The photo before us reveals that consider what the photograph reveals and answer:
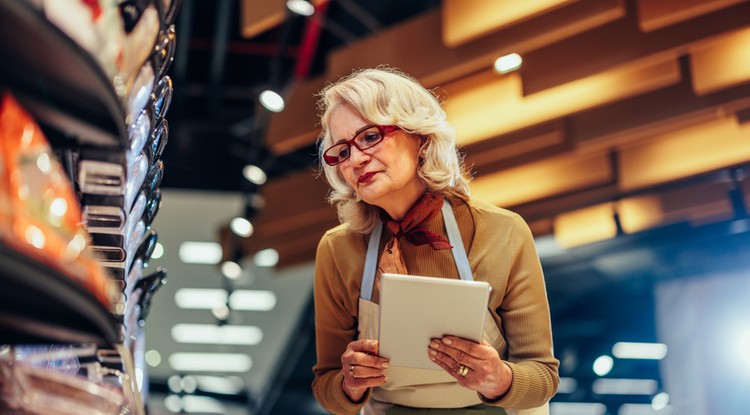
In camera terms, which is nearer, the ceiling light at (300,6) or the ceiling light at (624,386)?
the ceiling light at (300,6)

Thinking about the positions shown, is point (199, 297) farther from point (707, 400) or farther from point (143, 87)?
point (143, 87)

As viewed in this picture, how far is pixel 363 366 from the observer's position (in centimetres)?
175

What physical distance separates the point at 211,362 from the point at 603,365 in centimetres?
563

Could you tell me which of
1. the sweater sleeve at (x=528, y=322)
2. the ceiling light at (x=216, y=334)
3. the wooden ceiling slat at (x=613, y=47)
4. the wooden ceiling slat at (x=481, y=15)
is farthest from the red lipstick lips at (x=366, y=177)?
the ceiling light at (x=216, y=334)

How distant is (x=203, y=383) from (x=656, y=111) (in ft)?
23.6

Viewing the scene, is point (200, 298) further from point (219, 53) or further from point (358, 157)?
point (358, 157)

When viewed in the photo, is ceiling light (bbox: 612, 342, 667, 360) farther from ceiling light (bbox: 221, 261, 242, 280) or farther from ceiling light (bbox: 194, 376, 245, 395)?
ceiling light (bbox: 194, 376, 245, 395)

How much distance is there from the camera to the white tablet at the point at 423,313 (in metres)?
1.59

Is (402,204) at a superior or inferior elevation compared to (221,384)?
inferior

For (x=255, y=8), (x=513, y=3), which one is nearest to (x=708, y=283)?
(x=513, y=3)

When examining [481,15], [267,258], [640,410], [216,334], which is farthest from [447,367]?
[216,334]

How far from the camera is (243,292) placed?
386 inches

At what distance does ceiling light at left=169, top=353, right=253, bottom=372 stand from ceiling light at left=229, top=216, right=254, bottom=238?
3.06 meters

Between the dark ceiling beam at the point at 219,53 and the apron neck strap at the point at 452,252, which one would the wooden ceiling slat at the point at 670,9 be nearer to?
the apron neck strap at the point at 452,252
